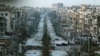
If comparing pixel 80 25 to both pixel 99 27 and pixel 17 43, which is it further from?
pixel 17 43

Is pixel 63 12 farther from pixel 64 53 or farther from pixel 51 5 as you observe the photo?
pixel 64 53

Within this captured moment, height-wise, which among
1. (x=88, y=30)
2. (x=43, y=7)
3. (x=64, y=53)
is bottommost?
(x=64, y=53)

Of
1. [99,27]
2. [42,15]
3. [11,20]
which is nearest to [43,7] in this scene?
[42,15]

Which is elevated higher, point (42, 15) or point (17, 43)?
point (42, 15)

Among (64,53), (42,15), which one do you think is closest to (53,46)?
(64,53)

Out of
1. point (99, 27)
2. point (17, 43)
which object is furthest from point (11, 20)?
point (99, 27)

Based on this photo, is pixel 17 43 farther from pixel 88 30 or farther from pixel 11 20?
pixel 88 30

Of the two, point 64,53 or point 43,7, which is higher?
point 43,7

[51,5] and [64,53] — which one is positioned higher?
[51,5]
